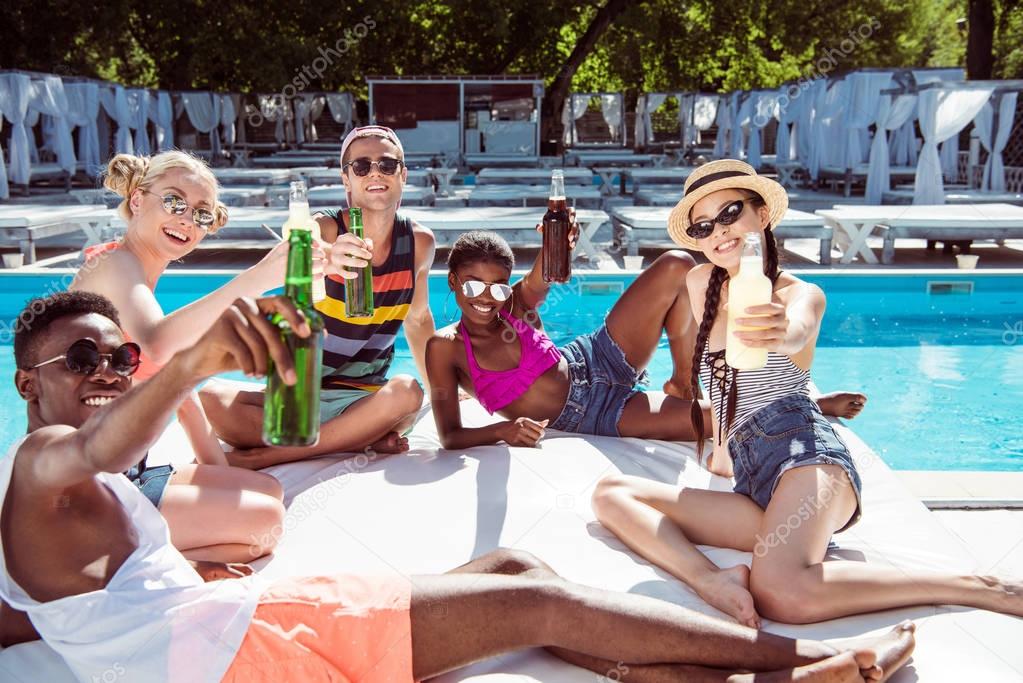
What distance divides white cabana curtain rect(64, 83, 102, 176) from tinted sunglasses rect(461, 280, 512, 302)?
721 inches

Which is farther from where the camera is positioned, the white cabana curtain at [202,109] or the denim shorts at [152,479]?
the white cabana curtain at [202,109]

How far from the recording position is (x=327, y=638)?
7.66ft

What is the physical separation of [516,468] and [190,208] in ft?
5.49

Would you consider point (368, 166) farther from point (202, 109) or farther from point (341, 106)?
point (341, 106)

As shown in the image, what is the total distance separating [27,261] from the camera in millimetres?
10812

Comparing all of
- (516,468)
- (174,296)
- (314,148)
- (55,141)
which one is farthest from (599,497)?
(314,148)

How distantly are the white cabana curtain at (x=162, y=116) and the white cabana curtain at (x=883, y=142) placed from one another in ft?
55.4

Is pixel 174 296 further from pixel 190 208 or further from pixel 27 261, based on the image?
pixel 190 208

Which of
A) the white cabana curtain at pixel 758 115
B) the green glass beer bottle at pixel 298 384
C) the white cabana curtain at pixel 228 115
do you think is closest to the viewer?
the green glass beer bottle at pixel 298 384

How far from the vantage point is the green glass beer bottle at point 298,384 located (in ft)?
6.48

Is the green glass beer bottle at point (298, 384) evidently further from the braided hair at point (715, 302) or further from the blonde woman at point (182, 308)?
the braided hair at point (715, 302)

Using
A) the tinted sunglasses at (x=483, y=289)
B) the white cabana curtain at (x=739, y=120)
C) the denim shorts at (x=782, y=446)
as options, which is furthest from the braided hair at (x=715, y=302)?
the white cabana curtain at (x=739, y=120)

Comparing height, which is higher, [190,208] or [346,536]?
[190,208]

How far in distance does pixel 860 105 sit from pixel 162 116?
16905mm
